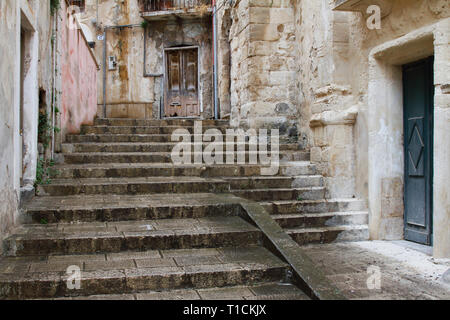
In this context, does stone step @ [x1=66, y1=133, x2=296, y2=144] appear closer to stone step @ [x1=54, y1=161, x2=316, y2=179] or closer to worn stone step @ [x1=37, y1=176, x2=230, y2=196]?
stone step @ [x1=54, y1=161, x2=316, y2=179]

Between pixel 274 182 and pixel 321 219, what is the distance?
0.87 metres

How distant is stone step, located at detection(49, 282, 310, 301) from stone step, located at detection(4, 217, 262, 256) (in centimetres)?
72

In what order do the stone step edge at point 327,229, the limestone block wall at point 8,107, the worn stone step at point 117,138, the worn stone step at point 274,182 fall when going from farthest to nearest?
1. the worn stone step at point 117,138
2. the worn stone step at point 274,182
3. the stone step edge at point 327,229
4. the limestone block wall at point 8,107

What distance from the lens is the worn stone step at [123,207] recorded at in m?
4.50

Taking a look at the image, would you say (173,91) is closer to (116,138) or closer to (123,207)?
(116,138)

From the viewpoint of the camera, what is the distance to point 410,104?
5.43m

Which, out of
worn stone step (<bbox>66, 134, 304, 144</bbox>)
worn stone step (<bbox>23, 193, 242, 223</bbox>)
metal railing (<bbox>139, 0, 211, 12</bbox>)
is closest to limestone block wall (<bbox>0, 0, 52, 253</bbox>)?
worn stone step (<bbox>23, 193, 242, 223</bbox>)

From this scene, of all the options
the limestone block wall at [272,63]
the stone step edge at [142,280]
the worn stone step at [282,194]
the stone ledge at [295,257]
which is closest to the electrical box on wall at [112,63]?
the limestone block wall at [272,63]

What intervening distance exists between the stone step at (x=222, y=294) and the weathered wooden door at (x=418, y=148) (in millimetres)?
2343

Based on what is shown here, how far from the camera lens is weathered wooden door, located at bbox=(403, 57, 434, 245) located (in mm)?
5102

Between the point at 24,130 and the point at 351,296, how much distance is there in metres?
3.84

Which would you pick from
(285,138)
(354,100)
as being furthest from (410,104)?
(285,138)

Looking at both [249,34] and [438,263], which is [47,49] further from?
[438,263]

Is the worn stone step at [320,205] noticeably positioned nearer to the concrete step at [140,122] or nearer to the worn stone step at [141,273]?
the worn stone step at [141,273]
